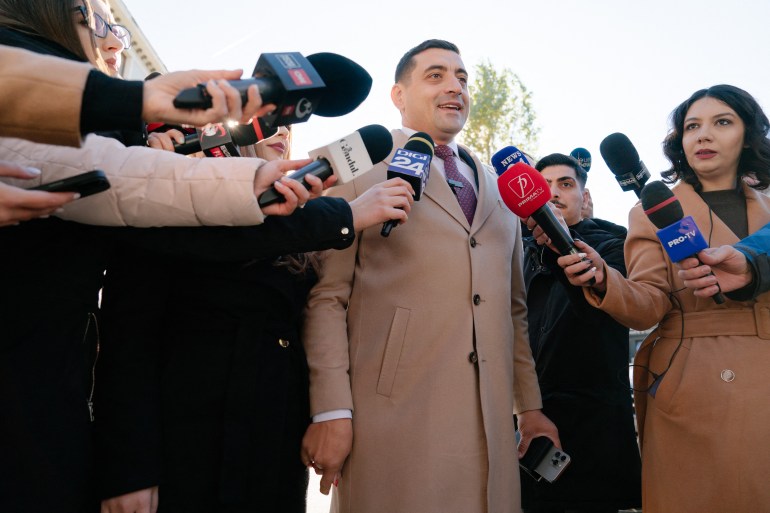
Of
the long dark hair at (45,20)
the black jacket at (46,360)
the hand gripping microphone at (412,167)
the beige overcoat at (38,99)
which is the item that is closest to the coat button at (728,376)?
the hand gripping microphone at (412,167)

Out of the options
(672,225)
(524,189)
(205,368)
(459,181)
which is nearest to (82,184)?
(205,368)

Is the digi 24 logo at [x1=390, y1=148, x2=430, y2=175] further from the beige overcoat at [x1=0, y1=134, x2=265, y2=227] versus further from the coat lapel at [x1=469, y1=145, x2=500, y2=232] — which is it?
the beige overcoat at [x1=0, y1=134, x2=265, y2=227]

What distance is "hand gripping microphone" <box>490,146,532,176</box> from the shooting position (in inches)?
115

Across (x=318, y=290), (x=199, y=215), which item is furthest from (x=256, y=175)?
(x=318, y=290)

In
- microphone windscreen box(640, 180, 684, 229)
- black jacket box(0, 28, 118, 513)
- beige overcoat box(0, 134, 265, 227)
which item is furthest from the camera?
microphone windscreen box(640, 180, 684, 229)

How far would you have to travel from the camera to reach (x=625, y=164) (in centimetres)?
315

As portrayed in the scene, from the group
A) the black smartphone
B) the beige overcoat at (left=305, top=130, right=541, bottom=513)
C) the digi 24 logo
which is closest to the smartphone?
the beige overcoat at (left=305, top=130, right=541, bottom=513)

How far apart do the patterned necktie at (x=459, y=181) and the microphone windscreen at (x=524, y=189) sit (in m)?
0.24

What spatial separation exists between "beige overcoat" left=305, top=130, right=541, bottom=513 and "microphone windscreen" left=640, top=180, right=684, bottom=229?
67 centimetres

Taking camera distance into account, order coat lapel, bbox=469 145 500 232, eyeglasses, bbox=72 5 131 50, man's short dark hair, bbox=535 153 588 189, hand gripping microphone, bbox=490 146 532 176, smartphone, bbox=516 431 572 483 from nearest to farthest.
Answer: eyeglasses, bbox=72 5 131 50 → smartphone, bbox=516 431 572 483 → coat lapel, bbox=469 145 500 232 → hand gripping microphone, bbox=490 146 532 176 → man's short dark hair, bbox=535 153 588 189

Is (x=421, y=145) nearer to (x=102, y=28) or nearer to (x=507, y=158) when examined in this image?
(x=507, y=158)

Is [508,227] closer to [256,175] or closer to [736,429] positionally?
[736,429]

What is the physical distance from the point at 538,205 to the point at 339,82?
3.28 feet

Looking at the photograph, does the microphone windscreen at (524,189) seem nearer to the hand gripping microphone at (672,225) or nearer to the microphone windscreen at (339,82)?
the hand gripping microphone at (672,225)
